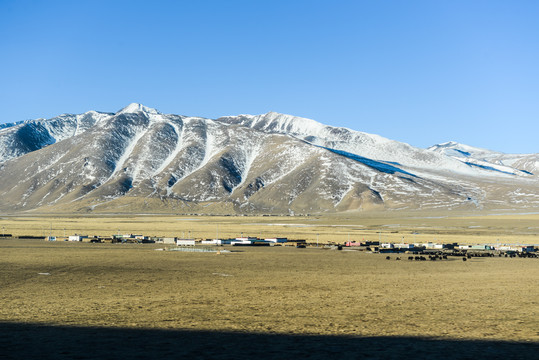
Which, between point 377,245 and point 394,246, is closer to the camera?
point 394,246

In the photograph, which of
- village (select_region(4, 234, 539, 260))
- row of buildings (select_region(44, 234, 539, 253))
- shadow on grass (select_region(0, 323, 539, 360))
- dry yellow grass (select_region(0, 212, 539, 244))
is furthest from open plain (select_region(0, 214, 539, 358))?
dry yellow grass (select_region(0, 212, 539, 244))

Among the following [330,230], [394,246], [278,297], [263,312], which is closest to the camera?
[263,312]

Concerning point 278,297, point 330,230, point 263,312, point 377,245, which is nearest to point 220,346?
point 263,312

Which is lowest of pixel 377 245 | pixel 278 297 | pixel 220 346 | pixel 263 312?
pixel 377 245

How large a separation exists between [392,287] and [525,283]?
872cm

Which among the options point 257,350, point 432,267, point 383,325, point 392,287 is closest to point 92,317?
point 257,350

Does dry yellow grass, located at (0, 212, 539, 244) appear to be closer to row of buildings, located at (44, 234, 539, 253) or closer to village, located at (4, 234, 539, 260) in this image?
row of buildings, located at (44, 234, 539, 253)

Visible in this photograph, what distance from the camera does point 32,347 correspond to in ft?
51.1

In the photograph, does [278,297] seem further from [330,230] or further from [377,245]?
[330,230]

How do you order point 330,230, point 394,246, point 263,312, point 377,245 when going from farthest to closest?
point 330,230
point 377,245
point 394,246
point 263,312

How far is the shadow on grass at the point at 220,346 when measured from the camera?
48.8ft

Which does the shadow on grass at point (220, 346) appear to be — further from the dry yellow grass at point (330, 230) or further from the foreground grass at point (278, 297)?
the dry yellow grass at point (330, 230)

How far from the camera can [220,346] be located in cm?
1595

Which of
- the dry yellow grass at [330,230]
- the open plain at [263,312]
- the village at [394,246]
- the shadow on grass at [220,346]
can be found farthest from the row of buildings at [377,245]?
the shadow on grass at [220,346]
